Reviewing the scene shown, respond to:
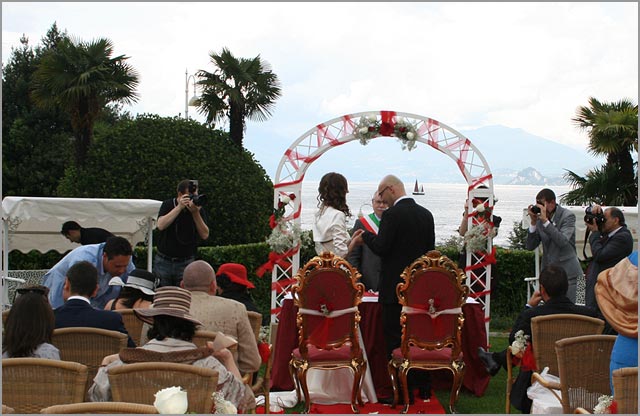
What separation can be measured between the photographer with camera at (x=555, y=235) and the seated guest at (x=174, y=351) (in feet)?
16.7

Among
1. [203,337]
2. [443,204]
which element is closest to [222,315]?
[203,337]

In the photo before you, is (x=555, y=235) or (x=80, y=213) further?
(x=80, y=213)

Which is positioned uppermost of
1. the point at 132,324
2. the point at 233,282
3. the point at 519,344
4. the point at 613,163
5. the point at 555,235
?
the point at 613,163

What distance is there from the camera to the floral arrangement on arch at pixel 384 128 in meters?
9.34

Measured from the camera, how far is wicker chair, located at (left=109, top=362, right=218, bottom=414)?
3449 millimetres

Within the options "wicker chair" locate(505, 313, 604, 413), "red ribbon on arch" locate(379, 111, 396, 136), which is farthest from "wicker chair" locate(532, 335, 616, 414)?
"red ribbon on arch" locate(379, 111, 396, 136)

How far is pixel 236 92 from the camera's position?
1527 cm

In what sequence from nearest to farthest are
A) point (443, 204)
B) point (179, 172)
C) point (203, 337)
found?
→ point (203, 337) < point (179, 172) < point (443, 204)

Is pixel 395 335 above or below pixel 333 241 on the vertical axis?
below

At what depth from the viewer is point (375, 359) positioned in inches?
282

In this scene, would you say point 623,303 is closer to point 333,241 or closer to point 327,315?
point 327,315

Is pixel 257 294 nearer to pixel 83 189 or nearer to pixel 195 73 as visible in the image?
pixel 83 189

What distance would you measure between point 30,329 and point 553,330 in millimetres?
3243

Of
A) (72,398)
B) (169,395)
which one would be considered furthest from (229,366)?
(169,395)
